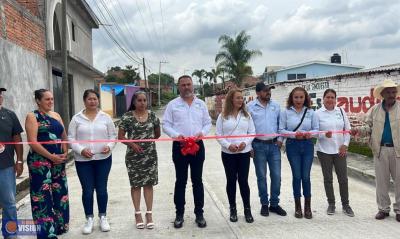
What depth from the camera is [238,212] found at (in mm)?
5969

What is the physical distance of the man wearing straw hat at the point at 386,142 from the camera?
5.45 metres

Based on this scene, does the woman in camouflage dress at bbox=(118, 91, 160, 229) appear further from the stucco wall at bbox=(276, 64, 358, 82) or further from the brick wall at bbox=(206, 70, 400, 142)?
the stucco wall at bbox=(276, 64, 358, 82)

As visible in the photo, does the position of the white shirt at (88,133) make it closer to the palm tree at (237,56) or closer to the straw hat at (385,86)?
the straw hat at (385,86)

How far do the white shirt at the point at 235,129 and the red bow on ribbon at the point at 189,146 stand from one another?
0.43m

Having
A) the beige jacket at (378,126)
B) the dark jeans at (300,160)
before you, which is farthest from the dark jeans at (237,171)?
the beige jacket at (378,126)

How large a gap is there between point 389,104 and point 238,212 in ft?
8.60

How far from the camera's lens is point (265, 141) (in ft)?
18.5

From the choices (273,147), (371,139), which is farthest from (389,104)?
(273,147)

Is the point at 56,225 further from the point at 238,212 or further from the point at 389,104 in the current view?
the point at 389,104

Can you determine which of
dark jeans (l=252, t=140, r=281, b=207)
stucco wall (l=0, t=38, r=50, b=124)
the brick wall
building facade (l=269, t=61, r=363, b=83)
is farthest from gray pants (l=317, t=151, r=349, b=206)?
building facade (l=269, t=61, r=363, b=83)

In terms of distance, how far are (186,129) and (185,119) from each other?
0.43ft

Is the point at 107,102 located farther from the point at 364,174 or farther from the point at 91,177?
the point at 91,177

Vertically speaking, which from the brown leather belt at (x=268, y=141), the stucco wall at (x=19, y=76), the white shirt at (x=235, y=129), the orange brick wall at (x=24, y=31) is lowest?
the brown leather belt at (x=268, y=141)

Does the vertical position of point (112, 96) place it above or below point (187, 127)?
above
